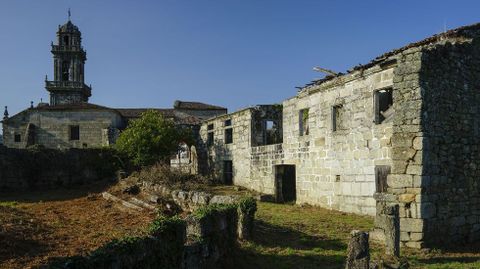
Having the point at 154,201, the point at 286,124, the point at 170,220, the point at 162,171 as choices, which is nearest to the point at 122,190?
the point at 162,171

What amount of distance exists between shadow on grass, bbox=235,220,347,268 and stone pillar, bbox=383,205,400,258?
3.28 ft

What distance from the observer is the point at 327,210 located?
1634cm

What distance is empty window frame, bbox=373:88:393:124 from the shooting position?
14344mm

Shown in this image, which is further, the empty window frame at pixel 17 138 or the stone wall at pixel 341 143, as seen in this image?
the empty window frame at pixel 17 138

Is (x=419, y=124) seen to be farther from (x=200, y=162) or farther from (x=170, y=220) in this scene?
(x=200, y=162)

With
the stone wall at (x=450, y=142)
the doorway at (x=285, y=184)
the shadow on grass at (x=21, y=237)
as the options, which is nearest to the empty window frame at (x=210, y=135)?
the doorway at (x=285, y=184)

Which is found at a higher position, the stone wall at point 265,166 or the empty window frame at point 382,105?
the empty window frame at point 382,105

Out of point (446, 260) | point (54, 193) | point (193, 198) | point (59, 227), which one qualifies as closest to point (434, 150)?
point (446, 260)

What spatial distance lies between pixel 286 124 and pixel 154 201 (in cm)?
788

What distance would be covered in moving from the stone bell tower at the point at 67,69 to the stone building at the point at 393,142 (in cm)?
3607

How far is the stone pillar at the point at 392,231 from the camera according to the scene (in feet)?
29.3

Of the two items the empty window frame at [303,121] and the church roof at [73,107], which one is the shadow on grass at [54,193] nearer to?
the empty window frame at [303,121]

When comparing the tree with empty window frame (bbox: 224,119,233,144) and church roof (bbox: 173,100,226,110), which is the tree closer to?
empty window frame (bbox: 224,119,233,144)

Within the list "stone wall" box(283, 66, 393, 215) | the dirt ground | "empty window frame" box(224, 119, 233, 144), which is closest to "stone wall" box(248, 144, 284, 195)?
"stone wall" box(283, 66, 393, 215)
